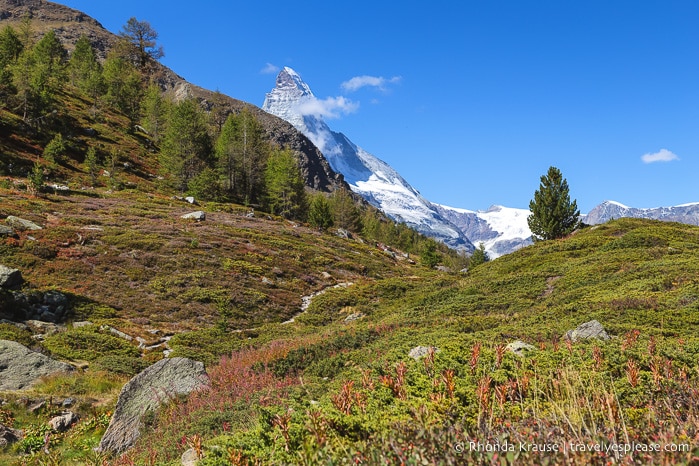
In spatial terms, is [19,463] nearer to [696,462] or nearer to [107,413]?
[107,413]

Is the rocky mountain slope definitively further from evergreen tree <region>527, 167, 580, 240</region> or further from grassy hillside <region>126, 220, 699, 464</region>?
grassy hillside <region>126, 220, 699, 464</region>

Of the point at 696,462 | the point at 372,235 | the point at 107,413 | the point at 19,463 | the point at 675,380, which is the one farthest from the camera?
the point at 372,235

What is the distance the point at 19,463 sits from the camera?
7.21 metres

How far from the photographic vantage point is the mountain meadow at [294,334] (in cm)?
387

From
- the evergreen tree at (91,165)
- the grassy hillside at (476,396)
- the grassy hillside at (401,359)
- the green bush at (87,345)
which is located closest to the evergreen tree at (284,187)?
the evergreen tree at (91,165)

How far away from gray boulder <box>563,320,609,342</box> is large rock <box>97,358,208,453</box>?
9.29m

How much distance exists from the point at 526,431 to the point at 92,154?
229 feet

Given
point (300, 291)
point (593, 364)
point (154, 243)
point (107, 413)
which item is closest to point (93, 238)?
point (154, 243)

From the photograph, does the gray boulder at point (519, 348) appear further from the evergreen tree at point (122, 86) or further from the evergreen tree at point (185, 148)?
the evergreen tree at point (122, 86)

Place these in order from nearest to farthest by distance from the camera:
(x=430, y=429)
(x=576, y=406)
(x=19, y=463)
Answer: (x=430, y=429), (x=576, y=406), (x=19, y=463)

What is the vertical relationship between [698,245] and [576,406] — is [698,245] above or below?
above

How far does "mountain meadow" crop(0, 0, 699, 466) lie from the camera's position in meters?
3.87

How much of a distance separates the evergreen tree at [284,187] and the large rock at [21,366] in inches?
2492

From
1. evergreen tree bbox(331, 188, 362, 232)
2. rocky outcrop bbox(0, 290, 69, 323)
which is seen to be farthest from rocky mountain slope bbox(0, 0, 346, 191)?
rocky outcrop bbox(0, 290, 69, 323)
